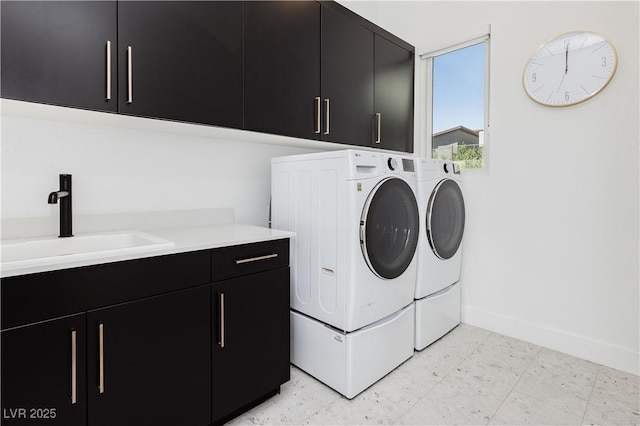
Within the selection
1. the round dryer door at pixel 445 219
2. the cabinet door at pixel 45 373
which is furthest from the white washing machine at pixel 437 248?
the cabinet door at pixel 45 373

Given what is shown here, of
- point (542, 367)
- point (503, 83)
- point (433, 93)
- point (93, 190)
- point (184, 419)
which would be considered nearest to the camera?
→ point (184, 419)

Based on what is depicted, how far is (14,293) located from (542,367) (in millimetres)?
2605

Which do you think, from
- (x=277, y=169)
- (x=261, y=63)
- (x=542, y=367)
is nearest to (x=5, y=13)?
(x=261, y=63)

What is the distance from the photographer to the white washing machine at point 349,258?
5.65ft

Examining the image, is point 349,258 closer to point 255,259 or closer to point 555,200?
point 255,259

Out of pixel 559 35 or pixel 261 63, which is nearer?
pixel 261 63

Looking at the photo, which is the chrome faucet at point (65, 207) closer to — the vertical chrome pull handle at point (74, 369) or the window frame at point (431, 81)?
the vertical chrome pull handle at point (74, 369)

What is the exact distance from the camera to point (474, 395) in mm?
1786

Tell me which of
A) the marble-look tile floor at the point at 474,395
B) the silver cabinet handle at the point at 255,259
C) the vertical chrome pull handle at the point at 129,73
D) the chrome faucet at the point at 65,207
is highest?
the vertical chrome pull handle at the point at 129,73

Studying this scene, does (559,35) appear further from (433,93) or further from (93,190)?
(93,190)

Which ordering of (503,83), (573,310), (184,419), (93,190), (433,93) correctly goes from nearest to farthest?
(184,419) → (93,190) → (573,310) → (503,83) → (433,93)

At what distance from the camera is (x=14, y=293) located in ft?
3.17

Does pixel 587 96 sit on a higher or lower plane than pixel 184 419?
higher

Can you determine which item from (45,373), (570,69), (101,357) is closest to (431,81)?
(570,69)
